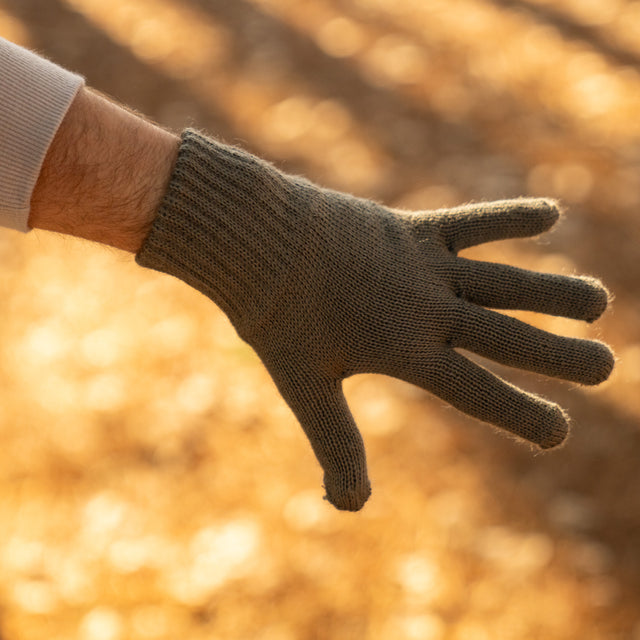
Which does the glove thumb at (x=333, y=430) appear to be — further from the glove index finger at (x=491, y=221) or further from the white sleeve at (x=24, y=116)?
the white sleeve at (x=24, y=116)

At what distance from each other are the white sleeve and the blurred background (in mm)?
784

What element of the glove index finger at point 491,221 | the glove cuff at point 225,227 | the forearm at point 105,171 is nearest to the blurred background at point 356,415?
the forearm at point 105,171

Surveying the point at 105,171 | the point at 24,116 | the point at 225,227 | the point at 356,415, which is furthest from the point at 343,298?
the point at 356,415

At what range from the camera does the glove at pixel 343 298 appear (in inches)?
48.8

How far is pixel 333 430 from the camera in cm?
131

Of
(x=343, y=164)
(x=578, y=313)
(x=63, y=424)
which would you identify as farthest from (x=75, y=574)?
(x=343, y=164)

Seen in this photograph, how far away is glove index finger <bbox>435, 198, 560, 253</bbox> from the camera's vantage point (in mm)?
1363

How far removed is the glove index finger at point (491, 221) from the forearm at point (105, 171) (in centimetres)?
54

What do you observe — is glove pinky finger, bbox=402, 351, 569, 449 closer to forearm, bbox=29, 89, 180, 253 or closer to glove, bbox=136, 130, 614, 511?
glove, bbox=136, 130, 614, 511

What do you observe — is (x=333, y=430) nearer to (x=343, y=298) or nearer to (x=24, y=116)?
(x=343, y=298)

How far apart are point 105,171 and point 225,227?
0.79ft

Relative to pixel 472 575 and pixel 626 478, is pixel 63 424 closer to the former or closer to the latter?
pixel 472 575

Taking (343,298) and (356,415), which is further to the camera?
(356,415)

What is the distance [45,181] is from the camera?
48.1 inches
